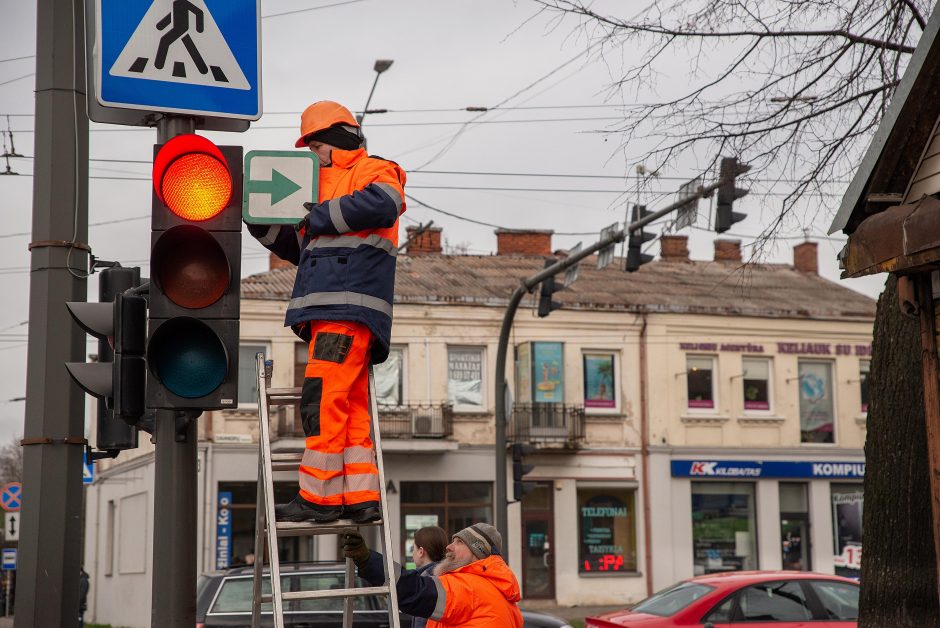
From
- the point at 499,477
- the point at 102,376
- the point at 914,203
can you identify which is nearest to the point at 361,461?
the point at 102,376

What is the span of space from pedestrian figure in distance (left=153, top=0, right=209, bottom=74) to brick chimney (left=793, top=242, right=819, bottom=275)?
144 ft

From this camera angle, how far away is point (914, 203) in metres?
9.12

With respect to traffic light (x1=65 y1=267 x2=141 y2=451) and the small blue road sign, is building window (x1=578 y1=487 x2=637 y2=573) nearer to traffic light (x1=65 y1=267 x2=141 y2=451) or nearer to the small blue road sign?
the small blue road sign

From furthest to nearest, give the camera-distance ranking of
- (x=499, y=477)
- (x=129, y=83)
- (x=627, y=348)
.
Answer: (x=627, y=348) < (x=499, y=477) < (x=129, y=83)

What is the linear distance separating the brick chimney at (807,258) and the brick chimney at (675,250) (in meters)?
4.25

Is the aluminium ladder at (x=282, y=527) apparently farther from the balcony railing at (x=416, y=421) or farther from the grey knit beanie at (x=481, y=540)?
the balcony railing at (x=416, y=421)

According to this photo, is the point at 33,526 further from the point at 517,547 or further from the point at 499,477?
the point at 517,547

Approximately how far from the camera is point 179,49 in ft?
17.1

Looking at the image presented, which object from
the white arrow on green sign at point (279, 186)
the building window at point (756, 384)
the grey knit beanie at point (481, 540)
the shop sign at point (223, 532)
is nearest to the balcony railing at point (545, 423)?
the building window at point (756, 384)

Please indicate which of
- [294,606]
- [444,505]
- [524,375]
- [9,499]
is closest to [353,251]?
[294,606]

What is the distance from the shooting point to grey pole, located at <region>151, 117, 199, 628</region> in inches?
181

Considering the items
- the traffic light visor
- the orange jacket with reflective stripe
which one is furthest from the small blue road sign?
the traffic light visor

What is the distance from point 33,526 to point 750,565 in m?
35.9

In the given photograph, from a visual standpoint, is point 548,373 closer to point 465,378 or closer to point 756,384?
point 465,378
